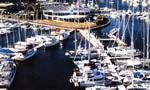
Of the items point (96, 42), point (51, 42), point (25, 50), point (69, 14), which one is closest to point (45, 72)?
point (25, 50)

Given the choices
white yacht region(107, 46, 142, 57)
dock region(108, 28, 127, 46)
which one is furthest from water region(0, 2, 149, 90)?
white yacht region(107, 46, 142, 57)

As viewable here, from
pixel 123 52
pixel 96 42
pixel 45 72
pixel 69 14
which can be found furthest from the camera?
pixel 69 14

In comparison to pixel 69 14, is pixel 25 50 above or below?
below

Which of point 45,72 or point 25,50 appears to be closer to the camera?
point 45,72

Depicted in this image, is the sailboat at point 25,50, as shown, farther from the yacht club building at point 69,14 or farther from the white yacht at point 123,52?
the yacht club building at point 69,14

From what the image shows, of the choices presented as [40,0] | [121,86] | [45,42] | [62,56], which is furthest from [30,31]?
[40,0]

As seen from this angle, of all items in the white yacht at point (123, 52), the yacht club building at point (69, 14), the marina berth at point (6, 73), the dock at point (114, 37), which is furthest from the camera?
the yacht club building at point (69, 14)

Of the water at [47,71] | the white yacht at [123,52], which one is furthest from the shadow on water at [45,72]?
the white yacht at [123,52]

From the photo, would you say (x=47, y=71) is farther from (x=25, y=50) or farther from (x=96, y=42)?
(x=96, y=42)

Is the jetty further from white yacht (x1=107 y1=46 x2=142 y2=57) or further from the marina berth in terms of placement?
the marina berth
